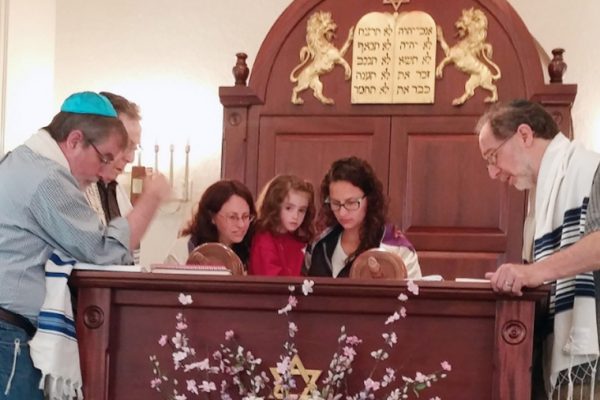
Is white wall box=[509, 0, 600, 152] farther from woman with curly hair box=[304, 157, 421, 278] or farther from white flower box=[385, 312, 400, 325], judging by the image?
white flower box=[385, 312, 400, 325]

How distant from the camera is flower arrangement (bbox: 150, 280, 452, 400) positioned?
7.67ft

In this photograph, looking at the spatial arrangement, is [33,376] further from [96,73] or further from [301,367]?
[96,73]

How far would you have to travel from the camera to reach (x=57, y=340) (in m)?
2.42

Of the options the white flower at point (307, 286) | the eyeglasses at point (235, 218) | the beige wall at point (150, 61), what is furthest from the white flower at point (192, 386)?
the beige wall at point (150, 61)

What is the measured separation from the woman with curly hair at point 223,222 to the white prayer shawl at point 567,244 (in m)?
1.06

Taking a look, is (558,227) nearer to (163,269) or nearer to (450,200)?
(163,269)

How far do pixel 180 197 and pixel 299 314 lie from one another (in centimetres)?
259

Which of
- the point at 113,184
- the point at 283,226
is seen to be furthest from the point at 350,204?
the point at 113,184

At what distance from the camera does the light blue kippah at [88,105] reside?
103 inches

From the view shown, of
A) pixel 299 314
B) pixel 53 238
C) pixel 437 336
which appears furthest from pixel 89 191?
pixel 437 336

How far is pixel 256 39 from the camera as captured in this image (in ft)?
16.4

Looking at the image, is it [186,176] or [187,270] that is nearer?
[187,270]

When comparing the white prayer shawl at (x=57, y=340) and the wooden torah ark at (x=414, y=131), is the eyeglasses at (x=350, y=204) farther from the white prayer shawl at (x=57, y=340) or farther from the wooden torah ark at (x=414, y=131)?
the wooden torah ark at (x=414, y=131)

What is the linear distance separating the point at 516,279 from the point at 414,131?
2.24 m
